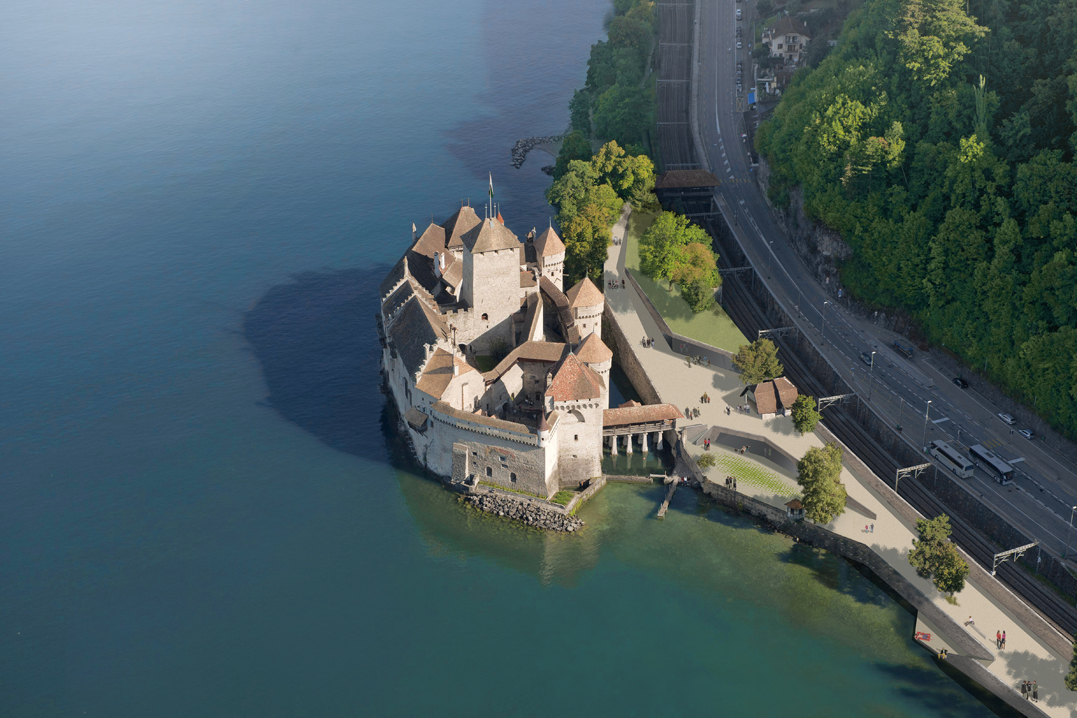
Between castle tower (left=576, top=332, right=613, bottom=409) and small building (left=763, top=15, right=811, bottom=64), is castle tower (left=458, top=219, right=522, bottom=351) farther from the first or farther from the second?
small building (left=763, top=15, right=811, bottom=64)

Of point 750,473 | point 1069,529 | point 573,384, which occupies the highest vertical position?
point 573,384

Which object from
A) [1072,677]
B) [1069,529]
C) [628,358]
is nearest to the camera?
[1072,677]

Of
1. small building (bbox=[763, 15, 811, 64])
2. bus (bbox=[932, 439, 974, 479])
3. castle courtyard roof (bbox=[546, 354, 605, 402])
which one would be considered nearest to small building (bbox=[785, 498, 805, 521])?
bus (bbox=[932, 439, 974, 479])

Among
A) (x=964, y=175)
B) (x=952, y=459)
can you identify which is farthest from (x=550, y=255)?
(x=952, y=459)

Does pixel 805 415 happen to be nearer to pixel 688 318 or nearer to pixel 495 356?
pixel 688 318

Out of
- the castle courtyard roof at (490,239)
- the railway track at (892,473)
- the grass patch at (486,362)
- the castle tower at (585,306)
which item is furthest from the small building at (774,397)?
the castle courtyard roof at (490,239)

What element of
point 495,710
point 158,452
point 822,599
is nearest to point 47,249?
point 158,452

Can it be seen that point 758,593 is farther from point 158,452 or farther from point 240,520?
point 158,452
